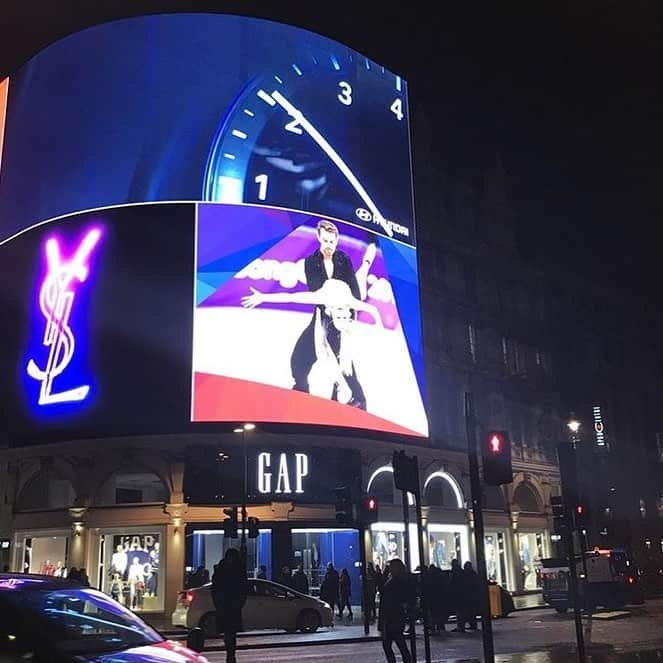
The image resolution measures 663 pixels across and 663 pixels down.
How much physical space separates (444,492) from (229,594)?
24.8 meters

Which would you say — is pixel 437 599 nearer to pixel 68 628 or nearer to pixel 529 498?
pixel 68 628

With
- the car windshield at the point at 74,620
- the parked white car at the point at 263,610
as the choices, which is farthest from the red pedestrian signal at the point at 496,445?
the parked white car at the point at 263,610

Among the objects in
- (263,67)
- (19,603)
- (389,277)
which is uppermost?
(263,67)

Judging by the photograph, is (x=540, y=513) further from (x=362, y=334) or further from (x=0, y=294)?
(x=0, y=294)

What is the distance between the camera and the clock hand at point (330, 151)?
117ft

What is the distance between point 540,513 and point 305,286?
788 inches

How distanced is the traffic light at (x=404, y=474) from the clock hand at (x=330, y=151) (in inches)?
878

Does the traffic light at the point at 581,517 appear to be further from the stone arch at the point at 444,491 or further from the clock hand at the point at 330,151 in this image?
the clock hand at the point at 330,151

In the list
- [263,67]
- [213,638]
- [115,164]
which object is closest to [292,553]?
[213,638]

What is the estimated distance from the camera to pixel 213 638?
2177 cm

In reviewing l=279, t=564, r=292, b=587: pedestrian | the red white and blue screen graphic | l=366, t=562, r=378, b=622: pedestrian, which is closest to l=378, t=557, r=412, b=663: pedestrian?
l=366, t=562, r=378, b=622: pedestrian

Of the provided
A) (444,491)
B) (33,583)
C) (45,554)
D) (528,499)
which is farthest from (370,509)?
(528,499)

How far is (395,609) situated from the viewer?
486 inches

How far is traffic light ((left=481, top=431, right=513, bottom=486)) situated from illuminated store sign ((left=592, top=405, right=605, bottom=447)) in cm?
4260
